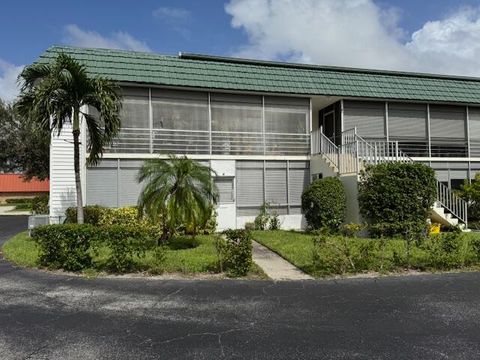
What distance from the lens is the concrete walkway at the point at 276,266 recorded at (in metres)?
8.74

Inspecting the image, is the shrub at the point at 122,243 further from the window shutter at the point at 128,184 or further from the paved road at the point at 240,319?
the window shutter at the point at 128,184

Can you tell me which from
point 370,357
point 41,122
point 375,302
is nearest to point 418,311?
point 375,302

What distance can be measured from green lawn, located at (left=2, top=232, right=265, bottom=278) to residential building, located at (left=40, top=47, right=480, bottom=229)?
3542 mm

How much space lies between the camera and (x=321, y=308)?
6.42 m

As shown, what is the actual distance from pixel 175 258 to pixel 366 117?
12.6 m

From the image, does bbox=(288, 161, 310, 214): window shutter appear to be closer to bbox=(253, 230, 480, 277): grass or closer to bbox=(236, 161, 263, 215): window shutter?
bbox=(236, 161, 263, 215): window shutter

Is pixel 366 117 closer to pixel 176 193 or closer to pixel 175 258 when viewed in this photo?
pixel 176 193

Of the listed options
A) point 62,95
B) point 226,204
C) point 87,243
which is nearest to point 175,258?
point 87,243

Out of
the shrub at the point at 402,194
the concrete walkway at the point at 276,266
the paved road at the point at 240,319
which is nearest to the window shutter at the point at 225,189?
the concrete walkway at the point at 276,266

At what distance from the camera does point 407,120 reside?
779 inches

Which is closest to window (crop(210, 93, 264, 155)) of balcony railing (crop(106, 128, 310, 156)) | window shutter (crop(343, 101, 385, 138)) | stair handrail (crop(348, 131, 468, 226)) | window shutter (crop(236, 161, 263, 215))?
balcony railing (crop(106, 128, 310, 156))

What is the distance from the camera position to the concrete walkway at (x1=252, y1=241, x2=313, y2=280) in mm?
8740

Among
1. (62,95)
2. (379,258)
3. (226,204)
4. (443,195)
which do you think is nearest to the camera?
(379,258)

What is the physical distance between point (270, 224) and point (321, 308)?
35.4 feet
